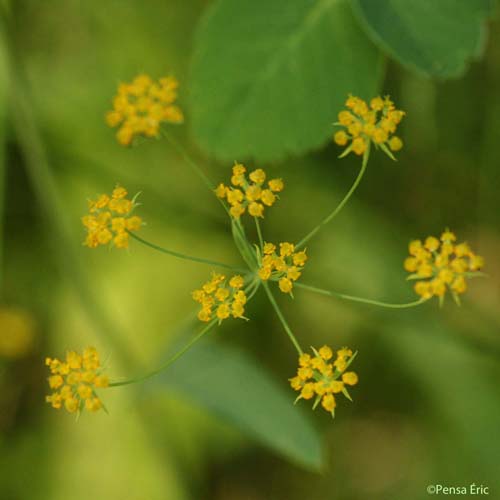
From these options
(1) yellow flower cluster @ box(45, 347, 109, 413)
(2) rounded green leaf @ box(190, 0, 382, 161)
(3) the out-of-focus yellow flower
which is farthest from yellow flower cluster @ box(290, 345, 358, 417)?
(3) the out-of-focus yellow flower

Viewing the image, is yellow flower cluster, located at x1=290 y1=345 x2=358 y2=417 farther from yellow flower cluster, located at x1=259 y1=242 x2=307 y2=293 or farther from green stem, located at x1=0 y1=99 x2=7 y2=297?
green stem, located at x1=0 y1=99 x2=7 y2=297

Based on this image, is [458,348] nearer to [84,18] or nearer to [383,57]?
[383,57]

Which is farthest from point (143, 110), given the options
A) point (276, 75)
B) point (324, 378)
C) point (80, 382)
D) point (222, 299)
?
point (324, 378)

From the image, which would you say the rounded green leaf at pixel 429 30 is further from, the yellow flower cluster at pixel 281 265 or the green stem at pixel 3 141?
the green stem at pixel 3 141

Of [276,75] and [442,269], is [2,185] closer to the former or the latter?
[276,75]

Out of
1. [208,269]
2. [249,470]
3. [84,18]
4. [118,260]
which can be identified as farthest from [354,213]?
[84,18]

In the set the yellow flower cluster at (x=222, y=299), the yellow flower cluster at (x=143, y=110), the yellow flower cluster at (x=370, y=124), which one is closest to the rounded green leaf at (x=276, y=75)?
the yellow flower cluster at (x=143, y=110)
